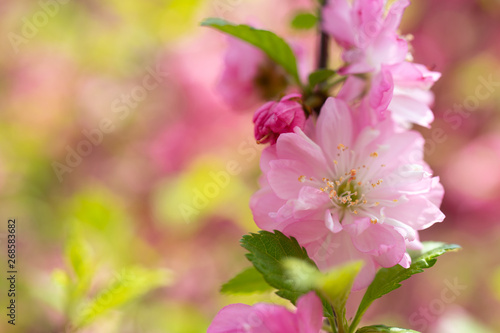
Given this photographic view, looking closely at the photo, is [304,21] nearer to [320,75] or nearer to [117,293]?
[320,75]

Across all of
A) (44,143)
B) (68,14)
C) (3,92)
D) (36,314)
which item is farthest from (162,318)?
(68,14)

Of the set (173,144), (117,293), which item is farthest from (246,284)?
(173,144)

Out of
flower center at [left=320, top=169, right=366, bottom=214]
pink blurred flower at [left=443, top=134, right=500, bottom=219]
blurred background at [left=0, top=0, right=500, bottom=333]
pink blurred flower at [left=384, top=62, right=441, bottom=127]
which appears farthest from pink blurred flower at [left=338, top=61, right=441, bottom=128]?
pink blurred flower at [left=443, top=134, right=500, bottom=219]

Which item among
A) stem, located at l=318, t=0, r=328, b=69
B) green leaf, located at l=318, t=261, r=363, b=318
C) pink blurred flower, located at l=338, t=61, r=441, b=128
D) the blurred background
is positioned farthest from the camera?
the blurred background

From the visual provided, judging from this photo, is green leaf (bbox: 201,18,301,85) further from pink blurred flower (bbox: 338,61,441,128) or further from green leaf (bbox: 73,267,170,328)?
green leaf (bbox: 73,267,170,328)

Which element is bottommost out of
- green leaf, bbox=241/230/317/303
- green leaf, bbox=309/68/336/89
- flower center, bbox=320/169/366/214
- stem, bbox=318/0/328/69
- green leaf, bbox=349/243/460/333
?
green leaf, bbox=349/243/460/333

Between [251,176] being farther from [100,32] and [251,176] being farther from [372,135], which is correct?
[372,135]

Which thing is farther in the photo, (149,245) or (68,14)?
(68,14)
